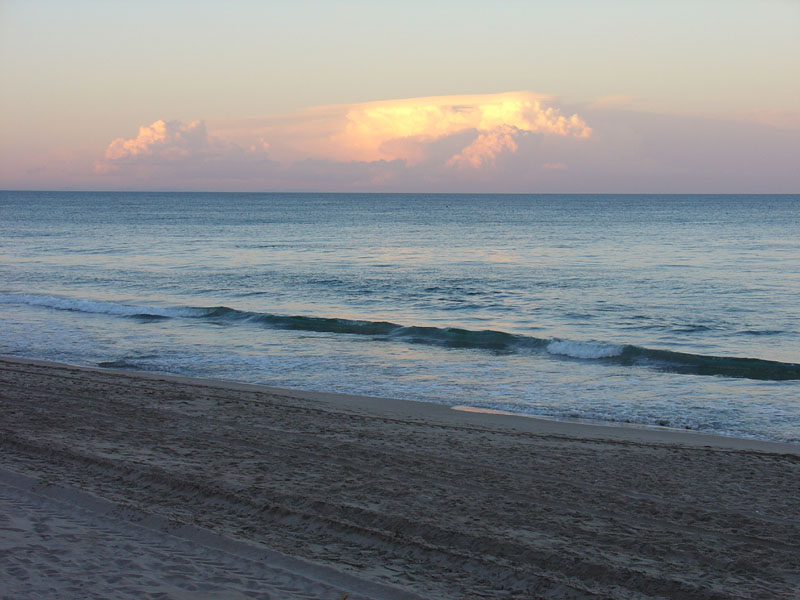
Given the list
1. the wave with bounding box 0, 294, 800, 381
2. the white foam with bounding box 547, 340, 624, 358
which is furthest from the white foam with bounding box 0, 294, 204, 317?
the white foam with bounding box 547, 340, 624, 358

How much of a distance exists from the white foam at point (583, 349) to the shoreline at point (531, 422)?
224 inches

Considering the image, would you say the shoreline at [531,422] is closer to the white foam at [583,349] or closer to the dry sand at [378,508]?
the dry sand at [378,508]

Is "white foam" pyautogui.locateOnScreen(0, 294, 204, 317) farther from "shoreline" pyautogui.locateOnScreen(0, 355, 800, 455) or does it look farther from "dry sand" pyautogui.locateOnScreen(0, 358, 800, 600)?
"dry sand" pyautogui.locateOnScreen(0, 358, 800, 600)

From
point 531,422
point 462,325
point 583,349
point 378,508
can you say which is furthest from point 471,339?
point 378,508

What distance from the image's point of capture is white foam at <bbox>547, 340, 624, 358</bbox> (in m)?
16.5

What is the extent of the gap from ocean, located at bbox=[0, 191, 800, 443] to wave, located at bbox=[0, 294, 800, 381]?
6 centimetres

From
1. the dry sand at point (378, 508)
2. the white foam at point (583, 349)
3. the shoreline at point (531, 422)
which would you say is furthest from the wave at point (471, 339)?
the dry sand at point (378, 508)

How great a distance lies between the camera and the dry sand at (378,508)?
16.8 feet

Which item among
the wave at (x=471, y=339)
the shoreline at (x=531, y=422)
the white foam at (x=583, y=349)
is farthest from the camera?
the white foam at (x=583, y=349)

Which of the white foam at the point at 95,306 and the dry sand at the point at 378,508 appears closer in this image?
the dry sand at the point at 378,508

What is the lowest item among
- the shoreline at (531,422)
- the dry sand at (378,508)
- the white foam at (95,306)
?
the shoreline at (531,422)

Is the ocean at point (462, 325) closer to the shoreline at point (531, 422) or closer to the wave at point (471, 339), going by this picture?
the wave at point (471, 339)

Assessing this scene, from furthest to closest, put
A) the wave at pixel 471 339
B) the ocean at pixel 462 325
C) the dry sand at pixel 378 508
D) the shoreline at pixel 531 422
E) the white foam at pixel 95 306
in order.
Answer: the white foam at pixel 95 306 → the wave at pixel 471 339 → the ocean at pixel 462 325 → the shoreline at pixel 531 422 → the dry sand at pixel 378 508

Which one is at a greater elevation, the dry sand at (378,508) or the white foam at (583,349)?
the dry sand at (378,508)
